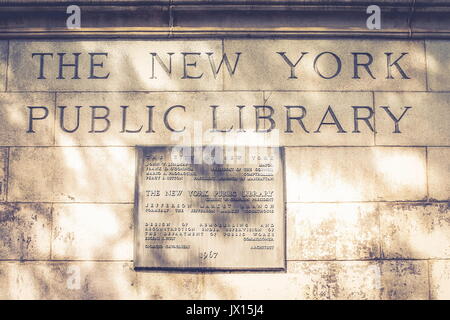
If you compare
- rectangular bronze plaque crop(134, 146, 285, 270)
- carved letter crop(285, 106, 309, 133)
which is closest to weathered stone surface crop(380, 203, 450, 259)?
rectangular bronze plaque crop(134, 146, 285, 270)

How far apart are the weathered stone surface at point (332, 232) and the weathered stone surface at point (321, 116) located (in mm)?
960

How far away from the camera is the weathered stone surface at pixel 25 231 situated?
5.39m

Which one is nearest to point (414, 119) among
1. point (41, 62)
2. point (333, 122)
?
point (333, 122)

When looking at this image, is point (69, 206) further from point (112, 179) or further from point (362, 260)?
point (362, 260)

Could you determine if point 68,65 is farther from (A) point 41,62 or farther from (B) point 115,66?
(B) point 115,66

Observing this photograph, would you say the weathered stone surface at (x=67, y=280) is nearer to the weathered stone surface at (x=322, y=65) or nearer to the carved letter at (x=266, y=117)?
the carved letter at (x=266, y=117)

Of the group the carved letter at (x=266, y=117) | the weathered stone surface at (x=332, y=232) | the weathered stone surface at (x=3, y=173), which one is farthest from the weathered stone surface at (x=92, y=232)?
the weathered stone surface at (x=332, y=232)

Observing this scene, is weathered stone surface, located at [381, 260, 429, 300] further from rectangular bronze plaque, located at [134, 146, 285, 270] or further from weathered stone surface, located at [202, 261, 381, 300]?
rectangular bronze plaque, located at [134, 146, 285, 270]

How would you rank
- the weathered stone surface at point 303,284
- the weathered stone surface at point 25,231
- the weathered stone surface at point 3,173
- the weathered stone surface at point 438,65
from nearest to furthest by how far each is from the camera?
the weathered stone surface at point 303,284 < the weathered stone surface at point 25,231 < the weathered stone surface at point 3,173 < the weathered stone surface at point 438,65

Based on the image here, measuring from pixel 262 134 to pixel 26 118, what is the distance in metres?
3.52

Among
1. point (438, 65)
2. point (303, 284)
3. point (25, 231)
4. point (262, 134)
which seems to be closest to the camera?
point (303, 284)

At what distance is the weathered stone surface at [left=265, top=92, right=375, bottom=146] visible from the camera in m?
5.55

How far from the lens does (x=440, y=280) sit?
5.31 m

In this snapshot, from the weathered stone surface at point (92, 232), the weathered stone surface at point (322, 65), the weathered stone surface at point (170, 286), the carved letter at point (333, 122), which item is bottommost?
the weathered stone surface at point (170, 286)
